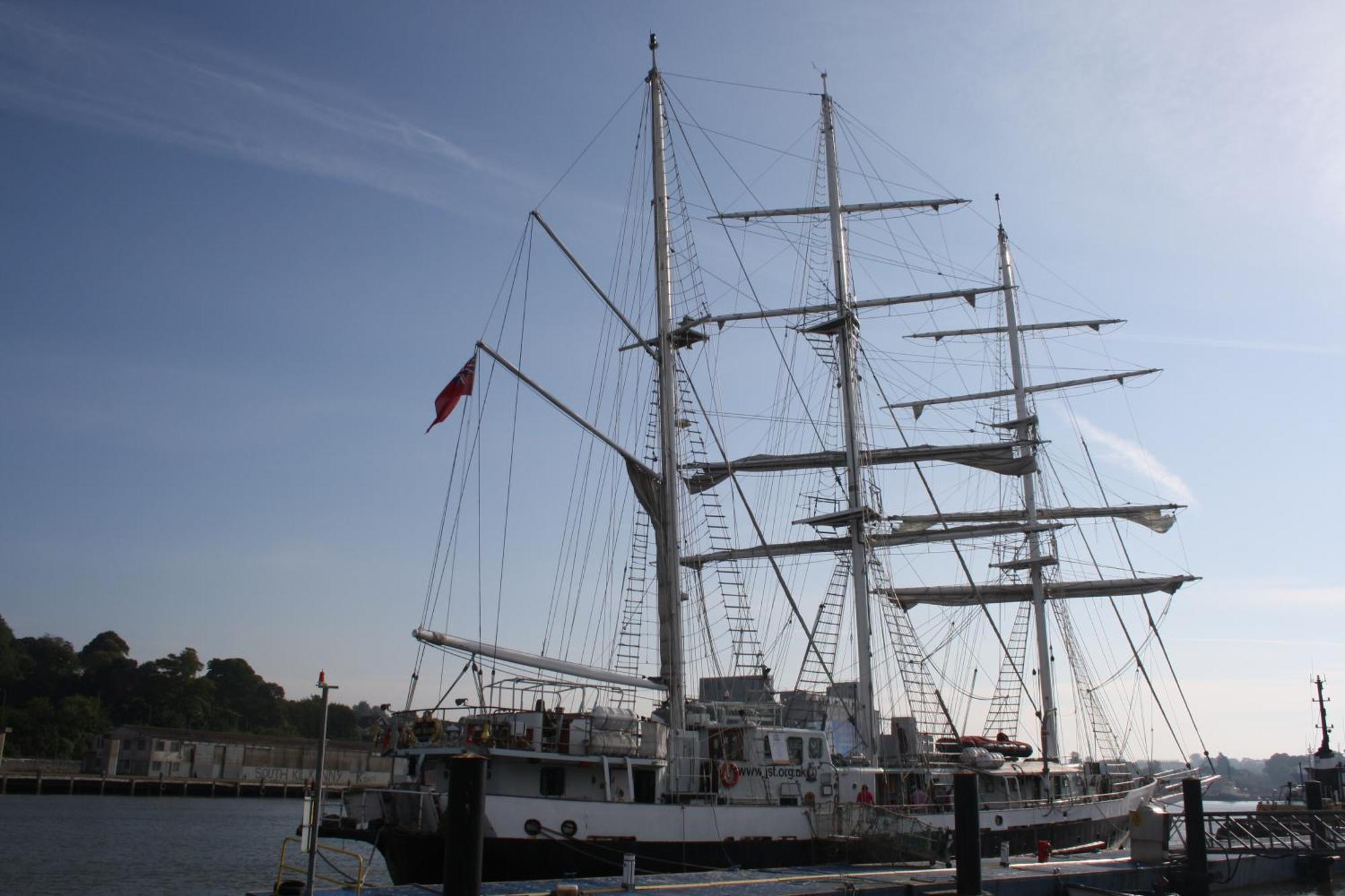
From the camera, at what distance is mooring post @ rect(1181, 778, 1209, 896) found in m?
31.7

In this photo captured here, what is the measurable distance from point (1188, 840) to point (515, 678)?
21.4m

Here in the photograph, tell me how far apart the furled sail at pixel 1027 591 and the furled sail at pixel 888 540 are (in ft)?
11.9

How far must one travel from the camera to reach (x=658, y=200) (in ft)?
128

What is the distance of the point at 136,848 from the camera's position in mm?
54406

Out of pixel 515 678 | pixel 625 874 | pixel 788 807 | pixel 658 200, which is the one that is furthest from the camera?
pixel 658 200

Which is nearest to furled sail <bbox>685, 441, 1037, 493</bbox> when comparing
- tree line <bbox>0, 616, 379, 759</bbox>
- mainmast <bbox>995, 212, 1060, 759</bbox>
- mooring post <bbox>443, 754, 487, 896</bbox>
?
Answer: mainmast <bbox>995, 212, 1060, 759</bbox>

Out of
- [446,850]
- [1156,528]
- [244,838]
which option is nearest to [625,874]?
[446,850]

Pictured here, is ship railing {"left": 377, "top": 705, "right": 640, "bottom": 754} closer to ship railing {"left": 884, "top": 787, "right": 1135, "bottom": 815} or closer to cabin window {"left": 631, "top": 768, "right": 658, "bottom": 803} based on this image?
cabin window {"left": 631, "top": 768, "right": 658, "bottom": 803}

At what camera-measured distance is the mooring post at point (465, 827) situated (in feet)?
62.2

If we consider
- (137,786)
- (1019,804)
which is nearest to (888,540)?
(1019,804)

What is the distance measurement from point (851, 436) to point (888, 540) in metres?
13.9

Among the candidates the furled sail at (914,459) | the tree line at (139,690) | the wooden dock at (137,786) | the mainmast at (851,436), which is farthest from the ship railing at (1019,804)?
the tree line at (139,690)

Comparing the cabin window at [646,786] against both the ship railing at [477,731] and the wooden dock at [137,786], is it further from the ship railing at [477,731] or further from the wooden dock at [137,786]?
the wooden dock at [137,786]

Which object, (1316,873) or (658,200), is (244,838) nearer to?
(658,200)
